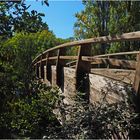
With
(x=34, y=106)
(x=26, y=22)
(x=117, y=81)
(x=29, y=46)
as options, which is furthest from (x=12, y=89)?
(x=29, y=46)

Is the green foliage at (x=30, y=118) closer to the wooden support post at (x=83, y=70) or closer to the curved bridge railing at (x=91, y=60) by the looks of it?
the wooden support post at (x=83, y=70)

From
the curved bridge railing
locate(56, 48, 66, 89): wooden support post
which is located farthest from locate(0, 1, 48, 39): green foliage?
locate(56, 48, 66, 89): wooden support post

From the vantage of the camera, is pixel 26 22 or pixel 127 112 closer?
pixel 127 112

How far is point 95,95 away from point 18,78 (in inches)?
134

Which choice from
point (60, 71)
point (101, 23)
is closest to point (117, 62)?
point (60, 71)

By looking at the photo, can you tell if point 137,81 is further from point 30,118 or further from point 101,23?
point 101,23

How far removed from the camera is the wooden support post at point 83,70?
5.96 metres

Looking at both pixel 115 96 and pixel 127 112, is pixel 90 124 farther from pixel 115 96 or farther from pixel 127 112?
pixel 115 96

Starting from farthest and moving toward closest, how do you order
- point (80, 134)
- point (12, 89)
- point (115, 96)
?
point (12, 89), point (115, 96), point (80, 134)

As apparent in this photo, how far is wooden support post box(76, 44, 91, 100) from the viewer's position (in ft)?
19.6

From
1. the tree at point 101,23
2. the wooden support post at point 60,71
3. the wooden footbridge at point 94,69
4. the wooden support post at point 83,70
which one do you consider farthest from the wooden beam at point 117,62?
the tree at point 101,23

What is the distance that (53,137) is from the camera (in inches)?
147

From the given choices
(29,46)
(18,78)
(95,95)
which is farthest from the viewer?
(29,46)

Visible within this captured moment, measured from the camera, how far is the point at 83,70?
20.5 ft
